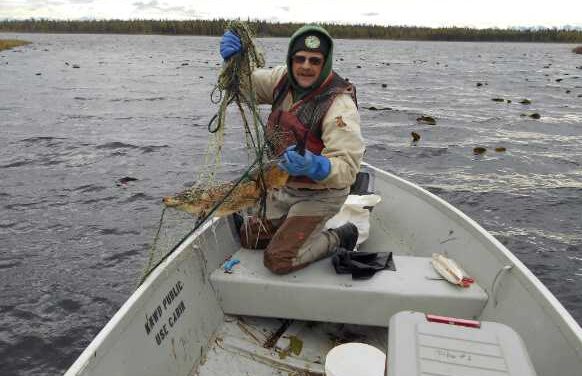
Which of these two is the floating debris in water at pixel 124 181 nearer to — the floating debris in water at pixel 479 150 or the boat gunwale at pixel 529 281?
the boat gunwale at pixel 529 281

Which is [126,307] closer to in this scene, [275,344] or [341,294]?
[275,344]

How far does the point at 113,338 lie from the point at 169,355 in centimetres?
64

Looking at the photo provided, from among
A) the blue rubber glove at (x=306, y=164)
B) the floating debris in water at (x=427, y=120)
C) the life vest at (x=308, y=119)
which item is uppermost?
the life vest at (x=308, y=119)

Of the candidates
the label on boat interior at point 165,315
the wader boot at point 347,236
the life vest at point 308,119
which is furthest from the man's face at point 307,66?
the label on boat interior at point 165,315

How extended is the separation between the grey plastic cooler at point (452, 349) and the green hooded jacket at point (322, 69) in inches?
86.9

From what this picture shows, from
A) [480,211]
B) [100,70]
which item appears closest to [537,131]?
[480,211]

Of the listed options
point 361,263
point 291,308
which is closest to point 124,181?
point 291,308

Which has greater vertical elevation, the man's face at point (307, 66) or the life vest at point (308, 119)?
the man's face at point (307, 66)

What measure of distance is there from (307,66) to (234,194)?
4.04 feet

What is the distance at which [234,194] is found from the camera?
394cm

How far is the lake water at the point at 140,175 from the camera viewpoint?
6430mm

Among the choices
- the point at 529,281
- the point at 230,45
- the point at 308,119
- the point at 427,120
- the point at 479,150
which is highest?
the point at 230,45

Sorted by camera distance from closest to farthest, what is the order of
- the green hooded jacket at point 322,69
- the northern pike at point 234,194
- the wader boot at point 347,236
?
the northern pike at point 234,194
the green hooded jacket at point 322,69
the wader boot at point 347,236

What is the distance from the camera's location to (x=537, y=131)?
611 inches
